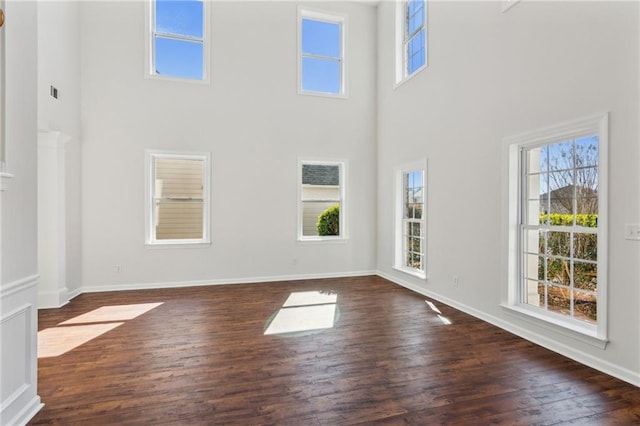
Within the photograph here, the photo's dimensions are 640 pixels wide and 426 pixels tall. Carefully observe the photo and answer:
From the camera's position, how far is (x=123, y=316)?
4.04 meters

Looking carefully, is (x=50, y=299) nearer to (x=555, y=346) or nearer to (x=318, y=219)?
(x=318, y=219)

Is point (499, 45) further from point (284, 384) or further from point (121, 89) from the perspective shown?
point (121, 89)

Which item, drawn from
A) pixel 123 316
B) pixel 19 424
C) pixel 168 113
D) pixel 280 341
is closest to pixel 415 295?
pixel 280 341

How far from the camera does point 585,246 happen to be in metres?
2.96

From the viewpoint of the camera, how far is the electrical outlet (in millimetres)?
2448

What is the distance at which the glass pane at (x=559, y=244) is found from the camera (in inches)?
123

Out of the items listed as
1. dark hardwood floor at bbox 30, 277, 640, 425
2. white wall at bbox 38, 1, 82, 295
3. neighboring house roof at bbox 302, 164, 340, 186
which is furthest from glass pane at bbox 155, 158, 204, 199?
dark hardwood floor at bbox 30, 277, 640, 425

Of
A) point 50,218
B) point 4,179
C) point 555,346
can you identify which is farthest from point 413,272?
point 50,218

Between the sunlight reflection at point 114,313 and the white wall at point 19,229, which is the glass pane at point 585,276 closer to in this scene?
the white wall at point 19,229

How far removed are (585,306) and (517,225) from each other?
36.7 inches

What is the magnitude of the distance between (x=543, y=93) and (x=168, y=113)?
5.09 meters

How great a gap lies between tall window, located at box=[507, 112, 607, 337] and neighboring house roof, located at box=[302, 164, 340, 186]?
11.0 feet

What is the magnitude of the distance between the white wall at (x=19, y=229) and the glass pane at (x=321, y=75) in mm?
4550

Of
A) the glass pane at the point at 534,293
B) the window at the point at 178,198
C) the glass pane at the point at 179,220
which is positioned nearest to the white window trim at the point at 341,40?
the window at the point at 178,198
